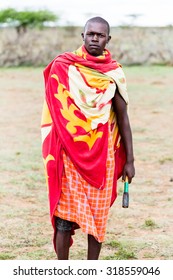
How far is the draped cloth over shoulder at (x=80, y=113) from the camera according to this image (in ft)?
11.4

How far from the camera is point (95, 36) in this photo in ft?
11.4

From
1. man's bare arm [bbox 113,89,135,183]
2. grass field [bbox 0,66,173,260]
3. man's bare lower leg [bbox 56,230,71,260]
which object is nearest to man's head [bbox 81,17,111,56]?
man's bare arm [bbox 113,89,135,183]

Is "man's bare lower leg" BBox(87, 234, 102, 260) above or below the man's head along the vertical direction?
below

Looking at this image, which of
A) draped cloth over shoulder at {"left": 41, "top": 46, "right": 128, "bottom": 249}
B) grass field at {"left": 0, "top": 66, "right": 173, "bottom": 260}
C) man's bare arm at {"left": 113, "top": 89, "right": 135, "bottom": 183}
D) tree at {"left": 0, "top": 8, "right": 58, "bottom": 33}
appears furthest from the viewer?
tree at {"left": 0, "top": 8, "right": 58, "bottom": 33}

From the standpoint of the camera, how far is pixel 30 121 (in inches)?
399

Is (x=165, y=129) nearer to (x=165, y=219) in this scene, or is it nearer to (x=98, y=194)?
(x=165, y=219)

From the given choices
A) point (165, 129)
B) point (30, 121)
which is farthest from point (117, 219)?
point (30, 121)

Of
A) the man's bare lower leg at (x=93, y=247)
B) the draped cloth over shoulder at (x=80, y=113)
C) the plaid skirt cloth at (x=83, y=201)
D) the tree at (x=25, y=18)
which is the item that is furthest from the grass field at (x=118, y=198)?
the tree at (x=25, y=18)

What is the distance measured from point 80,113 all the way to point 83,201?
1.52 feet

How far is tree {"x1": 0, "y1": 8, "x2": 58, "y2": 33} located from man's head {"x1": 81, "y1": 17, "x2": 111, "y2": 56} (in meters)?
17.2

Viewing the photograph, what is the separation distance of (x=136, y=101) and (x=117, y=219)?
24.7 feet

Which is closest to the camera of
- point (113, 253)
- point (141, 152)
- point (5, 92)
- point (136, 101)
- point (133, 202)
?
point (113, 253)

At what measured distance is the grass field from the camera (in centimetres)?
449

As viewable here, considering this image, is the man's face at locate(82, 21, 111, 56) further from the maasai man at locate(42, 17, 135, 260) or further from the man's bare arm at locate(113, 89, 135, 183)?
the man's bare arm at locate(113, 89, 135, 183)
